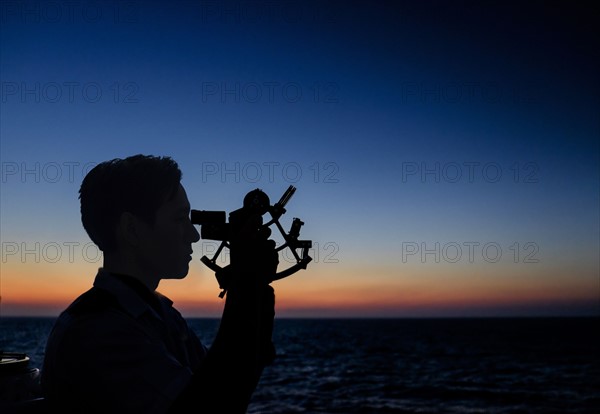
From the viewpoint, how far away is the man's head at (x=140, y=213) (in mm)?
2000

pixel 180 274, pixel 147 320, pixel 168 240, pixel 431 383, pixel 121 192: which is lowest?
pixel 431 383

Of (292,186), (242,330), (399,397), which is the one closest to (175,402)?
(242,330)

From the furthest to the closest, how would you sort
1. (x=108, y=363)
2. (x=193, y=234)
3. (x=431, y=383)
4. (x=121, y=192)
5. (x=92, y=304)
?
1. (x=431, y=383)
2. (x=193, y=234)
3. (x=121, y=192)
4. (x=92, y=304)
5. (x=108, y=363)

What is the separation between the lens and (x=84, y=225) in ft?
6.90

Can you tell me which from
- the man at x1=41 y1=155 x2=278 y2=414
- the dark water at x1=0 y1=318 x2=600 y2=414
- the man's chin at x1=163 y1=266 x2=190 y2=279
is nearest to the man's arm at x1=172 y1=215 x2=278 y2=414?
the man at x1=41 y1=155 x2=278 y2=414

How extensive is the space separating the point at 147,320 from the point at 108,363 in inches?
10.1

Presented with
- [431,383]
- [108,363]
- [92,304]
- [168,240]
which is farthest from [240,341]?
[431,383]

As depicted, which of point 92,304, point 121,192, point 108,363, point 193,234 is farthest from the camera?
point 193,234

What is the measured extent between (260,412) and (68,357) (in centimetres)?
3075

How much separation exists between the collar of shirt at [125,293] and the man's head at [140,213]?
0.13m

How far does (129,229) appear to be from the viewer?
203 cm

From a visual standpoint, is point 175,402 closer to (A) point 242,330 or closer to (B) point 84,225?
(A) point 242,330

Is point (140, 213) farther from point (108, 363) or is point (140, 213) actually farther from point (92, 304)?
point (108, 363)

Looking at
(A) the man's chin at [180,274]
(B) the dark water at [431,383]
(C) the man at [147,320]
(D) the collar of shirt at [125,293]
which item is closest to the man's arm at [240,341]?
(C) the man at [147,320]
